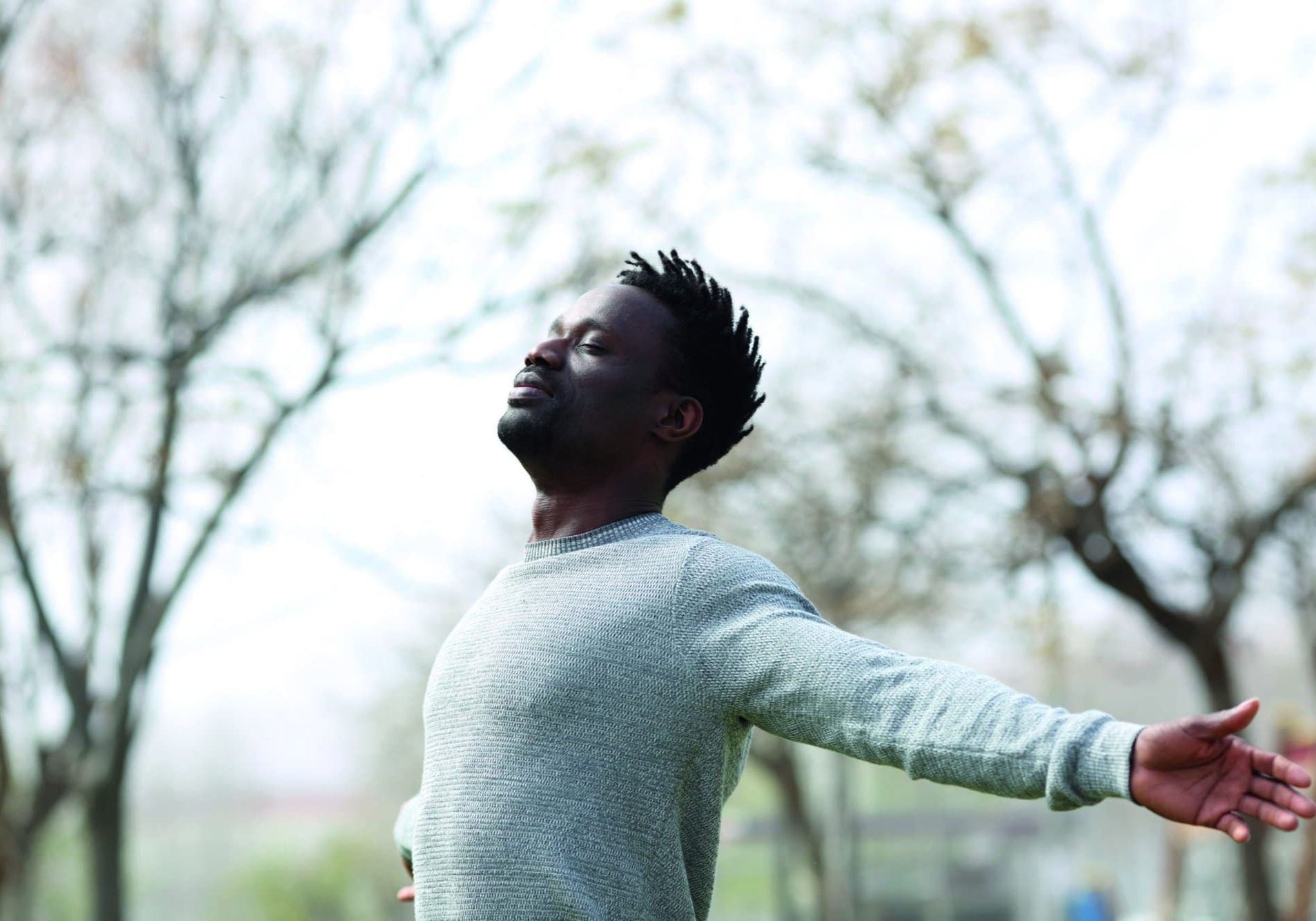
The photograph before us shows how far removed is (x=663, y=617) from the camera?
2.39m

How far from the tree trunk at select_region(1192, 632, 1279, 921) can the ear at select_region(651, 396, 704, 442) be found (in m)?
10.2

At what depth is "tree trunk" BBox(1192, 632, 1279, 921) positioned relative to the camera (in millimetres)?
11906

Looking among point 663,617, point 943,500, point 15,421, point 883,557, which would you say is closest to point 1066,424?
point 943,500

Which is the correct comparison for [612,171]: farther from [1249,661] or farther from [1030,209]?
[1249,661]

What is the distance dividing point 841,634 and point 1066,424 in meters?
9.90

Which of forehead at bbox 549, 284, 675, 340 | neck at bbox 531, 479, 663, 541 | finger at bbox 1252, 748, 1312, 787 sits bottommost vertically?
finger at bbox 1252, 748, 1312, 787

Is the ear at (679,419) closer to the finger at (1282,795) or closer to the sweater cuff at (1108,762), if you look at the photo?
the sweater cuff at (1108,762)

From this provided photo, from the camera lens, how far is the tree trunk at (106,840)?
977cm

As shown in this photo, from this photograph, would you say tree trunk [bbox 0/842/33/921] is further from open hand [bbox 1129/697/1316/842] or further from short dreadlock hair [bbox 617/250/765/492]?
open hand [bbox 1129/697/1316/842]

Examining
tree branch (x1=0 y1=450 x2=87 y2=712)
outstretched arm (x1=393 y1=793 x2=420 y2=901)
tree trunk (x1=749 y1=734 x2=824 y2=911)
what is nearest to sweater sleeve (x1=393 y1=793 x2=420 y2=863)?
outstretched arm (x1=393 y1=793 x2=420 y2=901)

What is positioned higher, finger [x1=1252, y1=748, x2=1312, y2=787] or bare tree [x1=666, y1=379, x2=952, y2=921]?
bare tree [x1=666, y1=379, x2=952, y2=921]

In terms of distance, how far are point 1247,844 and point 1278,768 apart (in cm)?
1095

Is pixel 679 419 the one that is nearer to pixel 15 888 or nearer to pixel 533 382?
pixel 533 382

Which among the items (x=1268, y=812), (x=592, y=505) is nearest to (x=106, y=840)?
(x=592, y=505)
